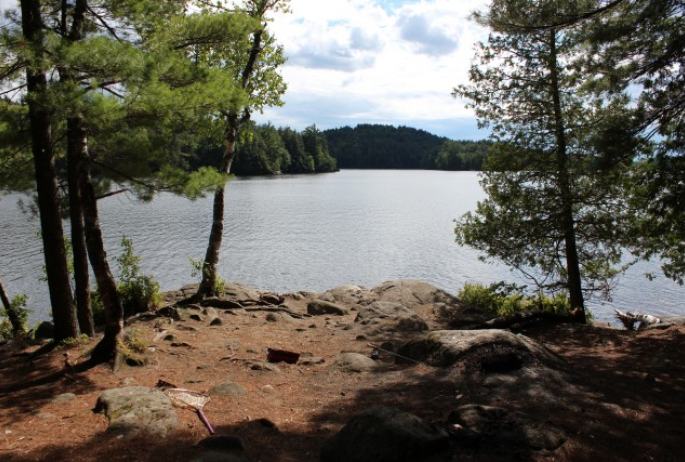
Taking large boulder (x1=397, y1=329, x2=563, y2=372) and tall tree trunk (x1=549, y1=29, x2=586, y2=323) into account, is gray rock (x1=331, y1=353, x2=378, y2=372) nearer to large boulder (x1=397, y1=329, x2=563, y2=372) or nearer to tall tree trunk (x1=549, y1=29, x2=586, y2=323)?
large boulder (x1=397, y1=329, x2=563, y2=372)

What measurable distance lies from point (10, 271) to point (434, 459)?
21.6m

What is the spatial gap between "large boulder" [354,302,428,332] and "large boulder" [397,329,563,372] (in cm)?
278

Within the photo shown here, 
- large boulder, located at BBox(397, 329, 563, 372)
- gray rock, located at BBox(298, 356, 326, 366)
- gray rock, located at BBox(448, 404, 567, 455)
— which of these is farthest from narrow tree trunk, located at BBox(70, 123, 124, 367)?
gray rock, located at BBox(448, 404, 567, 455)

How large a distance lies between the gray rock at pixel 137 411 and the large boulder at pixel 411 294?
35.2ft

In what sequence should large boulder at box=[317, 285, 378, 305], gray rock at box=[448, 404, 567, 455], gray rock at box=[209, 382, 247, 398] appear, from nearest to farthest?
gray rock at box=[448, 404, 567, 455] → gray rock at box=[209, 382, 247, 398] → large boulder at box=[317, 285, 378, 305]

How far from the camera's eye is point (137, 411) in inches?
204

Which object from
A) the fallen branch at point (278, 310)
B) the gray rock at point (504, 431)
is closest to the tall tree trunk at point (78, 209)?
the fallen branch at point (278, 310)

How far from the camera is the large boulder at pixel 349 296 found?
15.5 meters

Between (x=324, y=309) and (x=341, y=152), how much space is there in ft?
578

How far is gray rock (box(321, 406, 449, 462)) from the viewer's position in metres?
4.18

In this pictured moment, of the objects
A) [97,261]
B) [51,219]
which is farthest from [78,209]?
[97,261]

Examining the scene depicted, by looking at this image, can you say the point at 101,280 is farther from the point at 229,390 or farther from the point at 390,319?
the point at 390,319

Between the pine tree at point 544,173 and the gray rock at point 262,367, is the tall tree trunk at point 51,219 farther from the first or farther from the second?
the pine tree at point 544,173

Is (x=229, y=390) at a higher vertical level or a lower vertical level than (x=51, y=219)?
lower
